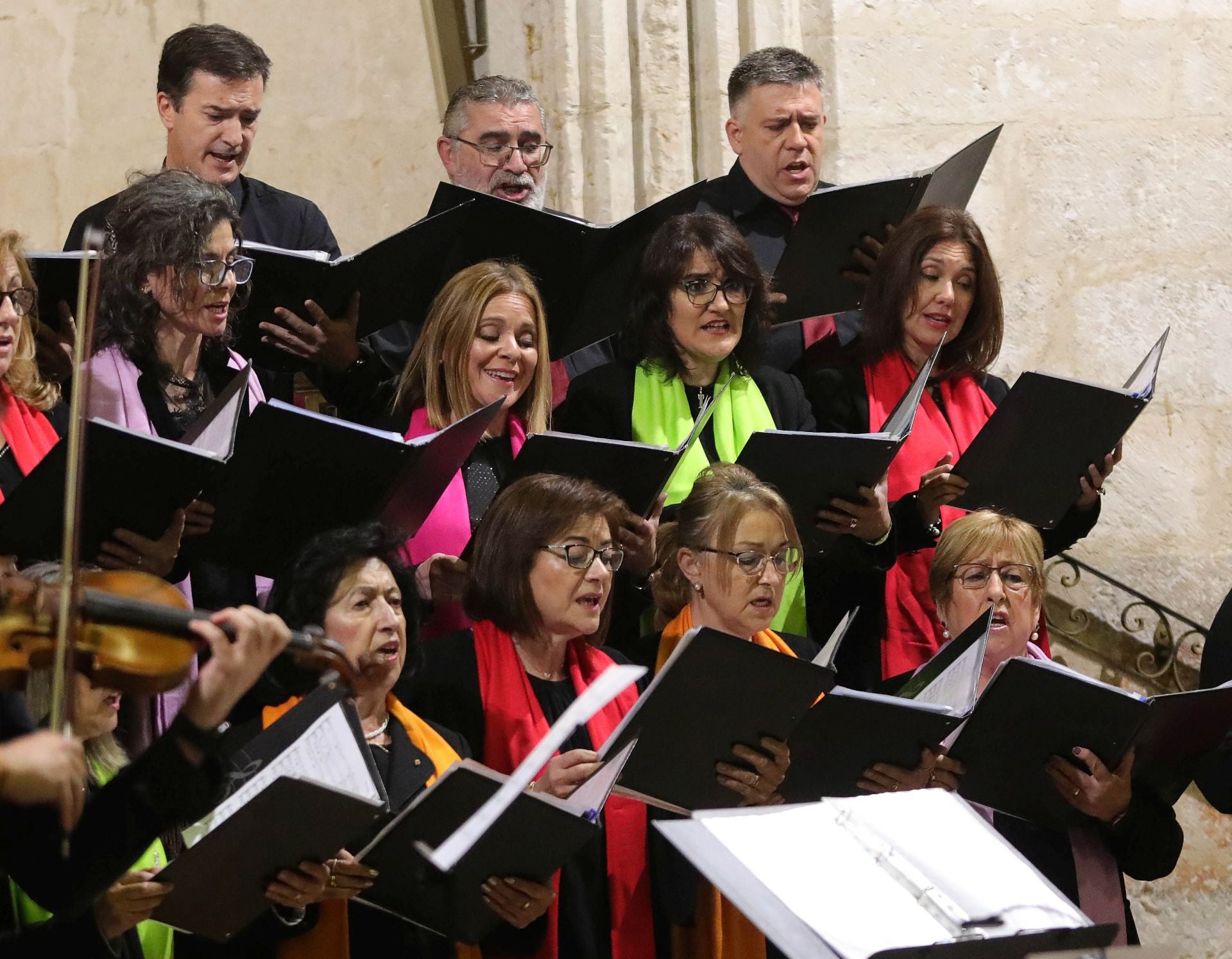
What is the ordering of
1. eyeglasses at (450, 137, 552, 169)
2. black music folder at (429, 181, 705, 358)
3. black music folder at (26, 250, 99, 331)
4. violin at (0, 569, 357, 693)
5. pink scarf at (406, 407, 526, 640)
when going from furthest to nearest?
eyeglasses at (450, 137, 552, 169), black music folder at (429, 181, 705, 358), pink scarf at (406, 407, 526, 640), black music folder at (26, 250, 99, 331), violin at (0, 569, 357, 693)

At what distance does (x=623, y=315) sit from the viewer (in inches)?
159

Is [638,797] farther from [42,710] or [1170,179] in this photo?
[1170,179]

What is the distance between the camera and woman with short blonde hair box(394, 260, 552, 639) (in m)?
3.75

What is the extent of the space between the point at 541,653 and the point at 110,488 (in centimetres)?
87

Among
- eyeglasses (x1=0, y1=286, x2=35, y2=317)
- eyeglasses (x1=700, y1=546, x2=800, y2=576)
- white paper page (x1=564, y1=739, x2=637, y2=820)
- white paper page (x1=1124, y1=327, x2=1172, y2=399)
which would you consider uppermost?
eyeglasses (x1=0, y1=286, x2=35, y2=317)

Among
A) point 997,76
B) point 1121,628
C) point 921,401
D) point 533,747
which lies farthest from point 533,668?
point 997,76

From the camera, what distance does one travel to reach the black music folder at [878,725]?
307cm

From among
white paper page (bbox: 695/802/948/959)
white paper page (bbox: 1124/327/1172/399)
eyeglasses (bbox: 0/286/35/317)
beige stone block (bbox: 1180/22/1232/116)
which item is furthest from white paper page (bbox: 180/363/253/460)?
beige stone block (bbox: 1180/22/1232/116)

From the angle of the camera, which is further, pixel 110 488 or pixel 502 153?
pixel 502 153

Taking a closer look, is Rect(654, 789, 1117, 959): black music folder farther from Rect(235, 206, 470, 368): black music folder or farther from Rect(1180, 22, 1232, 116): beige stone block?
Rect(1180, 22, 1232, 116): beige stone block

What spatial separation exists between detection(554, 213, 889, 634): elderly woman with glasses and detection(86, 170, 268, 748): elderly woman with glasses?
786 millimetres

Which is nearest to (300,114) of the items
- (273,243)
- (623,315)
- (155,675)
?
(273,243)

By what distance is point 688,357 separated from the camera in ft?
13.2

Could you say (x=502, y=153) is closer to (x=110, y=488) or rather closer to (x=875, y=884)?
(x=110, y=488)
